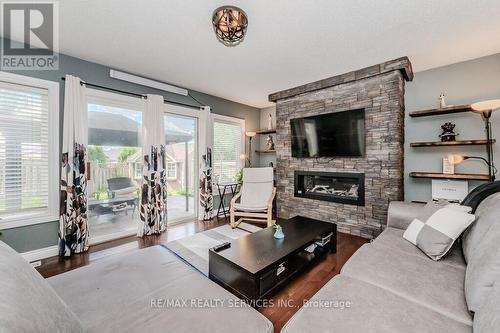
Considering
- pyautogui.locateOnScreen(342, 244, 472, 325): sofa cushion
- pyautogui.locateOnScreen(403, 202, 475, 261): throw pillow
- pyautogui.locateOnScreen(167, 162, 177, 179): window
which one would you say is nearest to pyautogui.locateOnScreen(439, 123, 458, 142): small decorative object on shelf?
pyautogui.locateOnScreen(403, 202, 475, 261): throw pillow

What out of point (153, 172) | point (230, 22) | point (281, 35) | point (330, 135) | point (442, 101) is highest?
point (281, 35)

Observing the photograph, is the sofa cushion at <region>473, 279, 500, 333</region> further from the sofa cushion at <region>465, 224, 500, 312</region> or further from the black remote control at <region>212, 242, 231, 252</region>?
the black remote control at <region>212, 242, 231, 252</region>

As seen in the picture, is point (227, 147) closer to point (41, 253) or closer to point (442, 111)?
point (41, 253)

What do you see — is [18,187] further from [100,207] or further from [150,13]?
[150,13]

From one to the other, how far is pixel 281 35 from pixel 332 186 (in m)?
2.53

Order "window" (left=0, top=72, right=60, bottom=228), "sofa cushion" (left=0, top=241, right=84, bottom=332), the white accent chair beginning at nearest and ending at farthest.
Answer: "sofa cushion" (left=0, top=241, right=84, bottom=332) → "window" (left=0, top=72, right=60, bottom=228) → the white accent chair

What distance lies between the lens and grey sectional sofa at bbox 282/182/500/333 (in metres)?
0.95

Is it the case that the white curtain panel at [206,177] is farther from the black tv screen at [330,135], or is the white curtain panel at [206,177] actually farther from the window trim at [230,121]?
the black tv screen at [330,135]

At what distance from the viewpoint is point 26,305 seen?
534 millimetres

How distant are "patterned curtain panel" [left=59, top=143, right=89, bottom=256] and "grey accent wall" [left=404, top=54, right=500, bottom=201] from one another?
14.7ft

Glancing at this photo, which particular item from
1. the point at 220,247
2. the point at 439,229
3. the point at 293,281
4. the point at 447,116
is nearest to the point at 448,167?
the point at 447,116

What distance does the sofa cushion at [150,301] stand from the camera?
924 mm

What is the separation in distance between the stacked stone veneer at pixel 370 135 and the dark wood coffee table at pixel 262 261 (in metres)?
1.21

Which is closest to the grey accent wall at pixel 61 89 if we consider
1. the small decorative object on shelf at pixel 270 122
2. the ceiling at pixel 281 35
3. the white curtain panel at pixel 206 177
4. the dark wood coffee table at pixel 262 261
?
the ceiling at pixel 281 35
